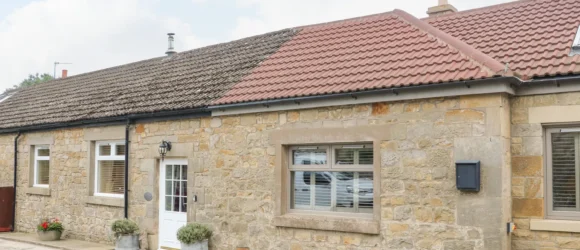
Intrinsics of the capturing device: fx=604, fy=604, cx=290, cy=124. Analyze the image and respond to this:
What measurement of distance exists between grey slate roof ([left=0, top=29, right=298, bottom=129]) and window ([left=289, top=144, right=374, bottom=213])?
237 centimetres

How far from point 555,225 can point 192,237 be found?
5955 mm

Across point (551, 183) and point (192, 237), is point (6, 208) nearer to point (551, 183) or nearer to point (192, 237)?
point (192, 237)

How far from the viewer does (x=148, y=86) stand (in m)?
Result: 14.4

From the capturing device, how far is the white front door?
39.9ft

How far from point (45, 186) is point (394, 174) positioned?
35.4ft

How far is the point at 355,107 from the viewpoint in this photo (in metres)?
9.27

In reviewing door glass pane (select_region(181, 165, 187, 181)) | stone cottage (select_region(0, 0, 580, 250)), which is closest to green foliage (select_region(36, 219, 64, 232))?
stone cottage (select_region(0, 0, 580, 250))

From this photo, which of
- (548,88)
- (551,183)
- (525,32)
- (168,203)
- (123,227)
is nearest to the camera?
(548,88)

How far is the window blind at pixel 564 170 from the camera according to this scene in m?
8.04

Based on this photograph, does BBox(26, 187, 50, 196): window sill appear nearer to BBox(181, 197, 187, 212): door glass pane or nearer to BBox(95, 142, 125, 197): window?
BBox(95, 142, 125, 197): window

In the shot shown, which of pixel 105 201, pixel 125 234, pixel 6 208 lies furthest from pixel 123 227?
pixel 6 208

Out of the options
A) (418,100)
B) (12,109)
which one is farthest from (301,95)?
(12,109)

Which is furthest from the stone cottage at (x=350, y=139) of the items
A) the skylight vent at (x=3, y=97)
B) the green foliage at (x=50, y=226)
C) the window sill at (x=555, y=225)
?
the skylight vent at (x=3, y=97)

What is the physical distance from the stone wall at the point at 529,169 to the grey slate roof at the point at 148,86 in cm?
551
